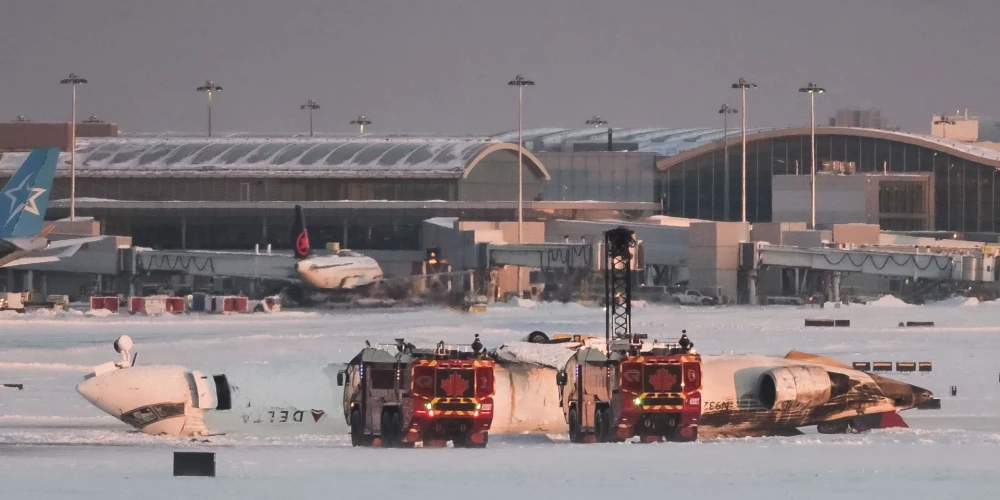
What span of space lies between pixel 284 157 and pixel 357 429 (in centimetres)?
10550

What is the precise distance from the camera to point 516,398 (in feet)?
144

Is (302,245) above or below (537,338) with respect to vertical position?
above

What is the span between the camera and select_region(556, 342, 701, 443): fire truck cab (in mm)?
40250

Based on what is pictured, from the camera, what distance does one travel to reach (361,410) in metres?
40.5

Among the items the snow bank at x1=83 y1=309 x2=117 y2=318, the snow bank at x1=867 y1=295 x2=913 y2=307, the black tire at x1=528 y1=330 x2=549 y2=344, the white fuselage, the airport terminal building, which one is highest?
the airport terminal building

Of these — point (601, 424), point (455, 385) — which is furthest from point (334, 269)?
point (455, 385)

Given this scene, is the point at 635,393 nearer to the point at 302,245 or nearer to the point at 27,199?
the point at 27,199

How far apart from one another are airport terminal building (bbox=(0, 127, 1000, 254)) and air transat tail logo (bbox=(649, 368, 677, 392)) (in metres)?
97.9

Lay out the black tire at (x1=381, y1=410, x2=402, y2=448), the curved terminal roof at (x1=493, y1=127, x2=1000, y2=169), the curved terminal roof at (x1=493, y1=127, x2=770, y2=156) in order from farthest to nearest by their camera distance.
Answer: the curved terminal roof at (x1=493, y1=127, x2=770, y2=156), the curved terminal roof at (x1=493, y1=127, x2=1000, y2=169), the black tire at (x1=381, y1=410, x2=402, y2=448)

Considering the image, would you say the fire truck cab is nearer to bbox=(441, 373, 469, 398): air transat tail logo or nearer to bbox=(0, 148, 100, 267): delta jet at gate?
→ bbox=(441, 373, 469, 398): air transat tail logo

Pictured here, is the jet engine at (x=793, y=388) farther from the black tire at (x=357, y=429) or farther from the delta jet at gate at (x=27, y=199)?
the delta jet at gate at (x=27, y=199)

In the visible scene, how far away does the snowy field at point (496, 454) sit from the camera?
2970cm

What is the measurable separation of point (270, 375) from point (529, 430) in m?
7.09

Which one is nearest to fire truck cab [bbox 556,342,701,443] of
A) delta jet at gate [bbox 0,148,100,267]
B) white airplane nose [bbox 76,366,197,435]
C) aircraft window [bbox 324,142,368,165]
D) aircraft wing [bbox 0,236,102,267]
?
white airplane nose [bbox 76,366,197,435]
